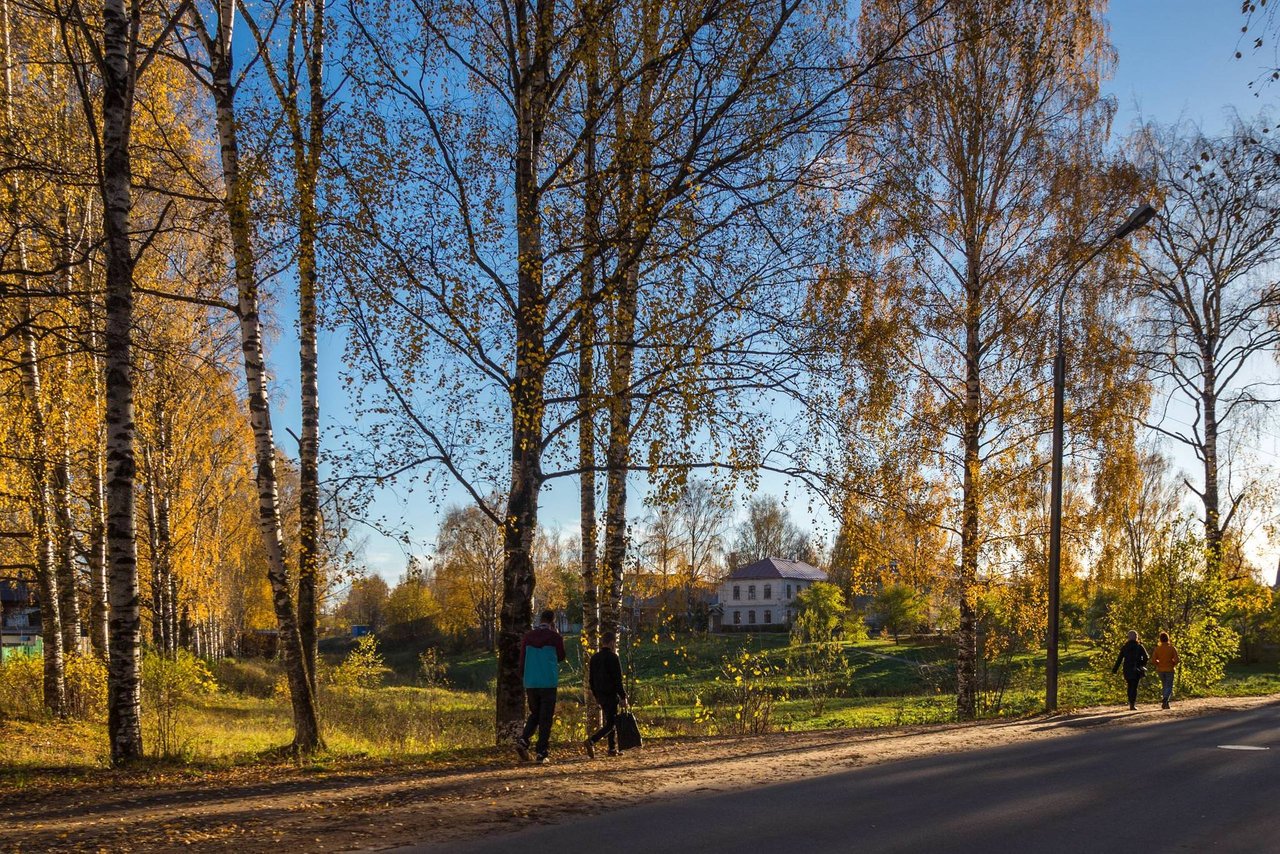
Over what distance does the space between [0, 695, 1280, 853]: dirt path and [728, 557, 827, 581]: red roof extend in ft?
244

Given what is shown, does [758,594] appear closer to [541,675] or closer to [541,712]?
[541,712]

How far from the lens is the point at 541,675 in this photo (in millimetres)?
9828

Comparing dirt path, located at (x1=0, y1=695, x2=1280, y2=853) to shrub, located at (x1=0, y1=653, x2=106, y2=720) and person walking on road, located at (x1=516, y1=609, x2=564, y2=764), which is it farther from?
shrub, located at (x1=0, y1=653, x2=106, y2=720)

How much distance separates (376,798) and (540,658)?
2.67m

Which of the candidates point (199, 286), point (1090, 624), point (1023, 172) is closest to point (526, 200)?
point (199, 286)

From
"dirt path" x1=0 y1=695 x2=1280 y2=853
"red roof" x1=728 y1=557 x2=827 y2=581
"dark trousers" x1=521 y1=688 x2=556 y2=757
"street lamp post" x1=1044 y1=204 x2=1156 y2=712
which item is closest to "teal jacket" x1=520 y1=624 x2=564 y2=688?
"dark trousers" x1=521 y1=688 x2=556 y2=757

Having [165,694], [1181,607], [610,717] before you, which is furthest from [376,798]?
[1181,607]

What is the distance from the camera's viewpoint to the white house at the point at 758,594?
84125mm

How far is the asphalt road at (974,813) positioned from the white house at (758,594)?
73810 mm

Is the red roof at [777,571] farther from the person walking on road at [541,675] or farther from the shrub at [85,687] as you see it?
the person walking on road at [541,675]

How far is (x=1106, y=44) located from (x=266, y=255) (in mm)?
18574

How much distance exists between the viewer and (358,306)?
9961 mm

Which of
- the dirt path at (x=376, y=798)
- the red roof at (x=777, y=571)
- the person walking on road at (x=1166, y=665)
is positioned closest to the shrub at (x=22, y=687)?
the dirt path at (x=376, y=798)

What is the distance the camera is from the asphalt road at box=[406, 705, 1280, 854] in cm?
586
